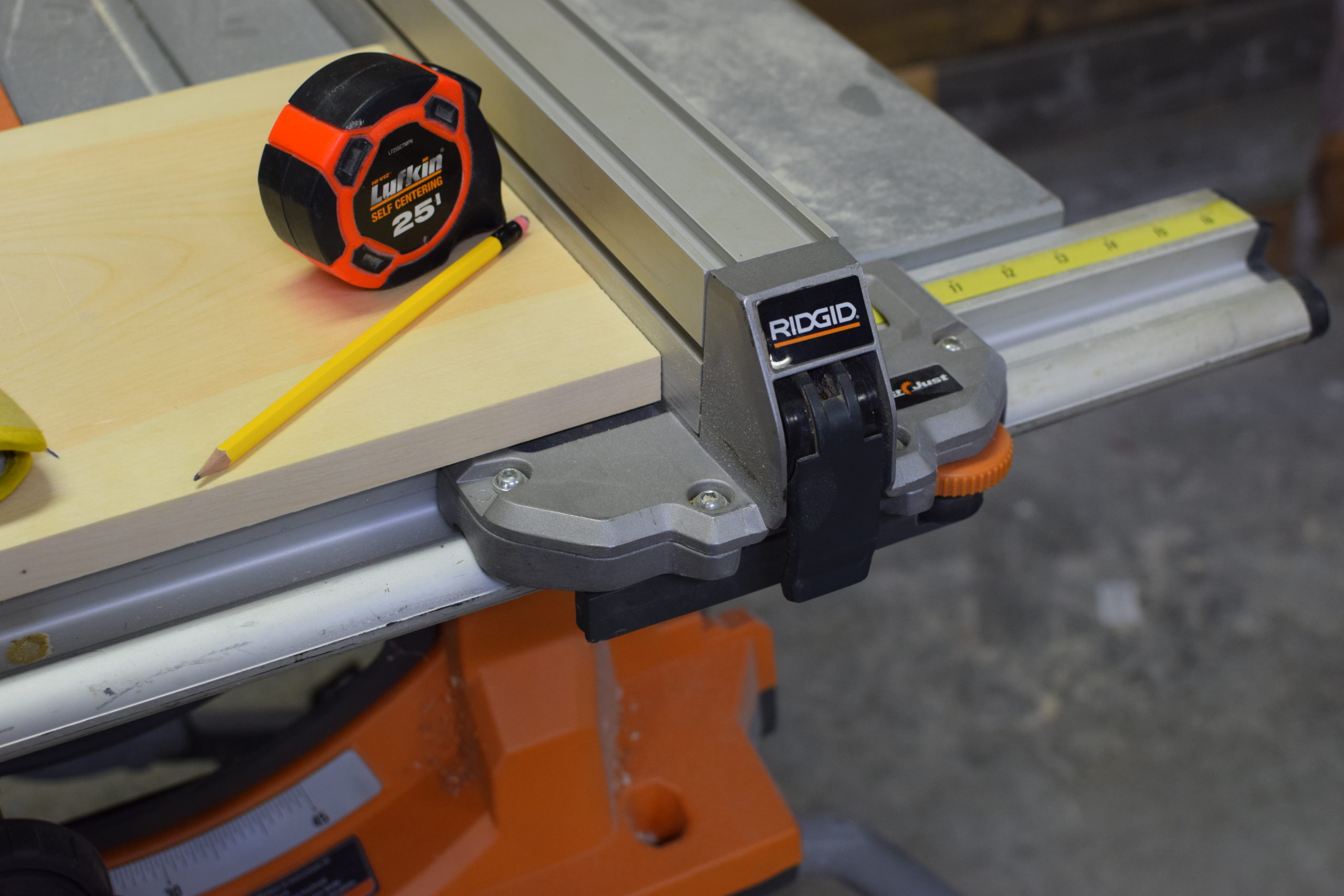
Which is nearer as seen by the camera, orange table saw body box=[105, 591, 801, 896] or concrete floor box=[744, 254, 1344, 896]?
orange table saw body box=[105, 591, 801, 896]

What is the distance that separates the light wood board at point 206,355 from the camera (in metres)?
0.64

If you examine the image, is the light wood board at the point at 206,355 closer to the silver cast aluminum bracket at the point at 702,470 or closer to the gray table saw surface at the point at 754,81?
the silver cast aluminum bracket at the point at 702,470

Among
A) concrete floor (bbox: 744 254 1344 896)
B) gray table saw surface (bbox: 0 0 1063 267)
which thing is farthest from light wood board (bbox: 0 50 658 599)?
concrete floor (bbox: 744 254 1344 896)

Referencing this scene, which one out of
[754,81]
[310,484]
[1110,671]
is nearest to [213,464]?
[310,484]

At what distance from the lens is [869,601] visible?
2330mm

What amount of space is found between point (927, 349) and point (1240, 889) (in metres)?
1.50

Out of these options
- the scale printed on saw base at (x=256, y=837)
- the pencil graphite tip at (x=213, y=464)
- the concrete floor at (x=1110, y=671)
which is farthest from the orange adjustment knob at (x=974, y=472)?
the concrete floor at (x=1110, y=671)

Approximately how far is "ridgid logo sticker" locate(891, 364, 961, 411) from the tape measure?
0.13 m

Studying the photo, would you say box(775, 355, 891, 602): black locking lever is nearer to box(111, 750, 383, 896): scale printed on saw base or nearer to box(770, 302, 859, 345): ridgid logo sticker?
box(770, 302, 859, 345): ridgid logo sticker

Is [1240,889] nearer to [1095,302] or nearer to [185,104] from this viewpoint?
[1095,302]

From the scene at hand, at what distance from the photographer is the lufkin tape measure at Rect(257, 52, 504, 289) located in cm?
71

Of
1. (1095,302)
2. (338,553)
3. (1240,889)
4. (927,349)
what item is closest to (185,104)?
(338,553)

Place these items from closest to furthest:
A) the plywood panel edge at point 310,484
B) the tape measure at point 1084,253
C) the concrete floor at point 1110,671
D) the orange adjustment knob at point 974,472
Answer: the plywood panel edge at point 310,484 < the orange adjustment knob at point 974,472 < the tape measure at point 1084,253 < the concrete floor at point 1110,671

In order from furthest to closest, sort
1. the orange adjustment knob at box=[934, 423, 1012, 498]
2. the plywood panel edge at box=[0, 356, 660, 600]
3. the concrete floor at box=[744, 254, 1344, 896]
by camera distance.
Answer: the concrete floor at box=[744, 254, 1344, 896] → the orange adjustment knob at box=[934, 423, 1012, 498] → the plywood panel edge at box=[0, 356, 660, 600]
